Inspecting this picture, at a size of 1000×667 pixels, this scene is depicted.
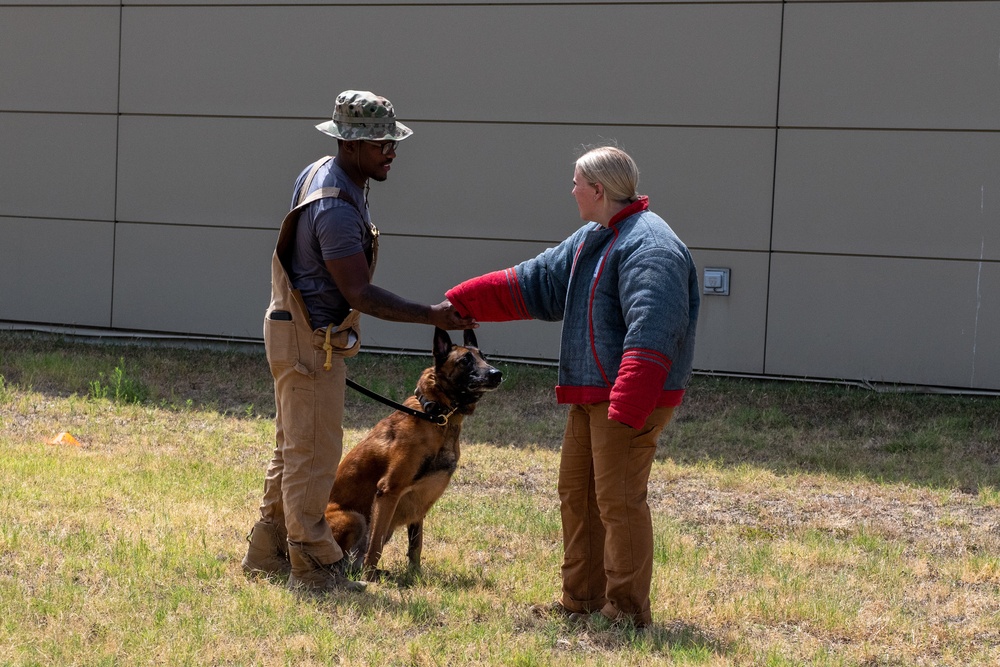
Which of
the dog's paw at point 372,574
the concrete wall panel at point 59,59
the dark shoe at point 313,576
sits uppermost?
the concrete wall panel at point 59,59

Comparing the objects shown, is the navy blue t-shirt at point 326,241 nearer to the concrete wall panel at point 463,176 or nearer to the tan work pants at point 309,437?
the tan work pants at point 309,437

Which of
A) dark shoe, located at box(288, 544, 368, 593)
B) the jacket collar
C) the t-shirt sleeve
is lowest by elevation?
dark shoe, located at box(288, 544, 368, 593)

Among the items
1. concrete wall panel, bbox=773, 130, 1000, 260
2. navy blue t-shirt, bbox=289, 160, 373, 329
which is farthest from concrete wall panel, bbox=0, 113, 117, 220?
navy blue t-shirt, bbox=289, 160, 373, 329

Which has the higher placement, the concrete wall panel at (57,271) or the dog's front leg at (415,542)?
the concrete wall panel at (57,271)

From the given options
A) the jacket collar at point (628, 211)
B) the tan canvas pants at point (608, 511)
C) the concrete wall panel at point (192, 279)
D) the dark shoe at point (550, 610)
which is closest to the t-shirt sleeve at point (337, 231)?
the jacket collar at point (628, 211)

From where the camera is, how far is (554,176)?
10.5 m

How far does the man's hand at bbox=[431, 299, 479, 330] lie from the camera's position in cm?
479

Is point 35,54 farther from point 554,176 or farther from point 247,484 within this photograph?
point 247,484

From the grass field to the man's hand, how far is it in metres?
1.17

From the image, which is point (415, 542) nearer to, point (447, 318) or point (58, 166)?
point (447, 318)

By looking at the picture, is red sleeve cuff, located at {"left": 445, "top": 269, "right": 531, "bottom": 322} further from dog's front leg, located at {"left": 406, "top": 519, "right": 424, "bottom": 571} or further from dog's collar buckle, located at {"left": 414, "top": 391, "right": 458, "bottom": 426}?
dog's front leg, located at {"left": 406, "top": 519, "right": 424, "bottom": 571}

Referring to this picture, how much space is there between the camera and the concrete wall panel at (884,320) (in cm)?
970

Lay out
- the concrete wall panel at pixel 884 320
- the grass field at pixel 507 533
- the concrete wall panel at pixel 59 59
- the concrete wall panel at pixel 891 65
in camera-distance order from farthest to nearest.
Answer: the concrete wall panel at pixel 59 59
the concrete wall panel at pixel 884 320
the concrete wall panel at pixel 891 65
the grass field at pixel 507 533

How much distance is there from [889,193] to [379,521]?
6.43 metres
